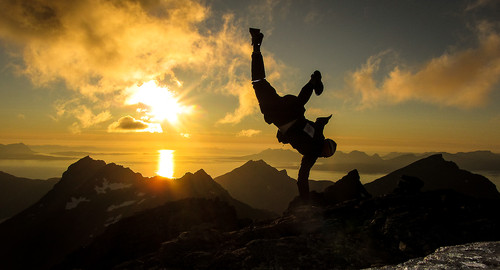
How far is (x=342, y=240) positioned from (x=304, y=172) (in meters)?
4.09

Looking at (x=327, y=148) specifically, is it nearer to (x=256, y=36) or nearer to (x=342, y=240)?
(x=342, y=240)

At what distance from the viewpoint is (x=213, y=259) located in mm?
6945

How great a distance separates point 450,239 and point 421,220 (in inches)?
42.6

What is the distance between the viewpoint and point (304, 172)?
35.6 feet

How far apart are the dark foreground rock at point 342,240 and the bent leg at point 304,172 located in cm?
200

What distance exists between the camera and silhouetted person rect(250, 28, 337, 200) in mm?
9141

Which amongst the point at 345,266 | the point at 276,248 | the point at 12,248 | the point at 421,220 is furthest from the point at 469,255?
the point at 12,248

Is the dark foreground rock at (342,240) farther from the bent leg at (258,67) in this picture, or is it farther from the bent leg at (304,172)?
the bent leg at (258,67)

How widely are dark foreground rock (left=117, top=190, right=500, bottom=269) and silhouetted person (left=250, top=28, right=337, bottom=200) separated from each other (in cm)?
259

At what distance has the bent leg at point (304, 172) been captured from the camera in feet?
35.0

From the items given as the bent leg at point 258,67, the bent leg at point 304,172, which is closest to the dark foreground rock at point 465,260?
the bent leg at point 304,172

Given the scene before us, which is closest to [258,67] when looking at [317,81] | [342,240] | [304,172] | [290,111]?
[290,111]

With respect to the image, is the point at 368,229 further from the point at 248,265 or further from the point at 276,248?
the point at 248,265

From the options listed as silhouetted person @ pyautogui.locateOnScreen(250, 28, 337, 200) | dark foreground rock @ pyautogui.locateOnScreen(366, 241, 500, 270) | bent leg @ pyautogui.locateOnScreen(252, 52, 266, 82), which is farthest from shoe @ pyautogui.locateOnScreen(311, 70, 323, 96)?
dark foreground rock @ pyautogui.locateOnScreen(366, 241, 500, 270)
